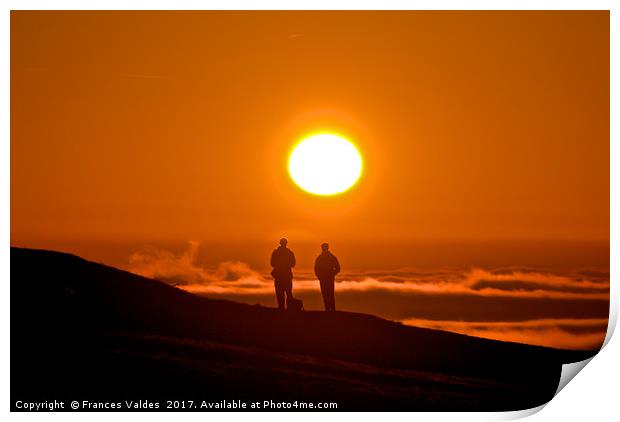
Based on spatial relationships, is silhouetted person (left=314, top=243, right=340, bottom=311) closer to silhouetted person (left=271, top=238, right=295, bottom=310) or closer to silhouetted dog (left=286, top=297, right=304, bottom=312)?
silhouetted person (left=271, top=238, right=295, bottom=310)

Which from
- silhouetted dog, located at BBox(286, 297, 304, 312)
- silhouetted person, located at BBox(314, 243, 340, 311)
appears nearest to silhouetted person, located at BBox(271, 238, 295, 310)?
silhouetted dog, located at BBox(286, 297, 304, 312)

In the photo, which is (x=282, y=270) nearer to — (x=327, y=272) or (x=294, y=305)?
(x=294, y=305)

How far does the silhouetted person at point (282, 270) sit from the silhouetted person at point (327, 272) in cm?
28

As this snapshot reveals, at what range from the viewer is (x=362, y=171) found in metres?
11.5

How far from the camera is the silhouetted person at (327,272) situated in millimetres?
11467

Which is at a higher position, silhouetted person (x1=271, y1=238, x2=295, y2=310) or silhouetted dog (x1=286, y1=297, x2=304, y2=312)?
silhouetted person (x1=271, y1=238, x2=295, y2=310)

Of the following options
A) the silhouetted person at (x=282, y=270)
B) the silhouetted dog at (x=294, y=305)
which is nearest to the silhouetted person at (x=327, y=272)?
the silhouetted person at (x=282, y=270)

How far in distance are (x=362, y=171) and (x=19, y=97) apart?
3348 mm

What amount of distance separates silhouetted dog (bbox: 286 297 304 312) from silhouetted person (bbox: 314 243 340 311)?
0.38m

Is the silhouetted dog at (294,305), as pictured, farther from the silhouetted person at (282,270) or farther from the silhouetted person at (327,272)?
the silhouetted person at (327,272)

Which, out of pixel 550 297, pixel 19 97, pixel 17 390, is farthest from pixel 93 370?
pixel 550 297

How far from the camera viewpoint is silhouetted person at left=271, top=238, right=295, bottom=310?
11.5 m

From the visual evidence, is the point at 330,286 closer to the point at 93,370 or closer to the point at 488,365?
the point at 488,365

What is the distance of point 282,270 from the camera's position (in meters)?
11.8
